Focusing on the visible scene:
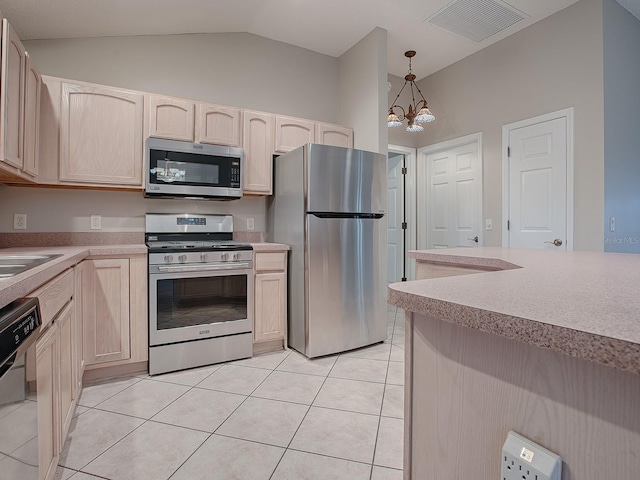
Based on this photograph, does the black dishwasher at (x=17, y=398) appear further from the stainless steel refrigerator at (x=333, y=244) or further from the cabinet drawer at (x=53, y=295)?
the stainless steel refrigerator at (x=333, y=244)

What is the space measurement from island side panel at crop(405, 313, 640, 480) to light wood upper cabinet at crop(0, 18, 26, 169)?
84.1 inches

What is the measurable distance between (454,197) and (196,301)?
308 cm

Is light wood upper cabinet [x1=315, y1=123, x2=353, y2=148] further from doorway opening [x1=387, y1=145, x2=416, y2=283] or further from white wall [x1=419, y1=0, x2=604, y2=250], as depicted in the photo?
white wall [x1=419, y1=0, x2=604, y2=250]

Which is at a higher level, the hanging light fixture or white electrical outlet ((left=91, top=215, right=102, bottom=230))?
the hanging light fixture

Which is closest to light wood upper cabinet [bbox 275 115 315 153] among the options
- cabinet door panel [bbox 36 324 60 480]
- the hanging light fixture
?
the hanging light fixture

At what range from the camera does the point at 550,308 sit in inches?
20.5

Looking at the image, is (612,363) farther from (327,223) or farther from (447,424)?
(327,223)

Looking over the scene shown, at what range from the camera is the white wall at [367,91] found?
320 centimetres

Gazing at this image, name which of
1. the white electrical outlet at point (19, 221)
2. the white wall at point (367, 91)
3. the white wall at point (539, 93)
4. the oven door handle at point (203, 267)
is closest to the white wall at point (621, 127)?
the white wall at point (539, 93)

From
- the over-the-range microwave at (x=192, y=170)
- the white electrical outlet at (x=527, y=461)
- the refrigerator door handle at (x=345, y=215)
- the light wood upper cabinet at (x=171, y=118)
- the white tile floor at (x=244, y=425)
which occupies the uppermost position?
the light wood upper cabinet at (x=171, y=118)

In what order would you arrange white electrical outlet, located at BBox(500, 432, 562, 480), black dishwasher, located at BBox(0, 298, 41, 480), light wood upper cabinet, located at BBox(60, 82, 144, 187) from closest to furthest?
1. white electrical outlet, located at BBox(500, 432, 562, 480)
2. black dishwasher, located at BBox(0, 298, 41, 480)
3. light wood upper cabinet, located at BBox(60, 82, 144, 187)

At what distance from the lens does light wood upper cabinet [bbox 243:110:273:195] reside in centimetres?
300

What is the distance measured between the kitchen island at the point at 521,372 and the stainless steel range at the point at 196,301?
2.04m

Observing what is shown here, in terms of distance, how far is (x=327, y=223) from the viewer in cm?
275
